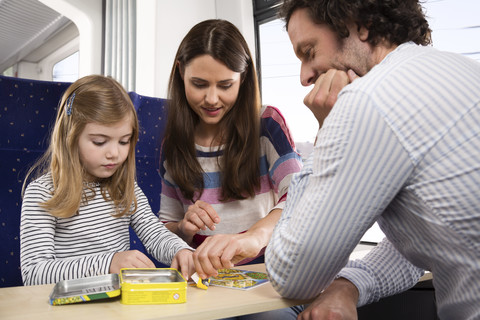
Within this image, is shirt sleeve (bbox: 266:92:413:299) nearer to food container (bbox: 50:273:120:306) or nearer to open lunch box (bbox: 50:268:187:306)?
open lunch box (bbox: 50:268:187:306)

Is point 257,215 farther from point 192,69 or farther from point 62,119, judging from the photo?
point 62,119

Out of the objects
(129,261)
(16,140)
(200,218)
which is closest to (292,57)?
(16,140)

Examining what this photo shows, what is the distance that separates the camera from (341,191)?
71cm

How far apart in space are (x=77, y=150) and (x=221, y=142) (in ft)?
1.52

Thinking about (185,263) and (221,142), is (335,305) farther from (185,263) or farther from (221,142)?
(221,142)

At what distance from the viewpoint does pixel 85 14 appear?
448 centimetres

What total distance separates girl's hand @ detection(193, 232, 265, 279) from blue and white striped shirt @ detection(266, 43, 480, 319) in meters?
0.20

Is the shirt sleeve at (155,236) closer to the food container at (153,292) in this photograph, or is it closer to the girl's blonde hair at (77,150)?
the girl's blonde hair at (77,150)

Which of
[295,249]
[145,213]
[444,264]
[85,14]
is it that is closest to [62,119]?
[145,213]

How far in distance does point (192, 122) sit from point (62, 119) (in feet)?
1.39

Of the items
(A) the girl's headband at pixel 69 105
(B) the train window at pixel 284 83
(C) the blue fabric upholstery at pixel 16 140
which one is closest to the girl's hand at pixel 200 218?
(A) the girl's headband at pixel 69 105

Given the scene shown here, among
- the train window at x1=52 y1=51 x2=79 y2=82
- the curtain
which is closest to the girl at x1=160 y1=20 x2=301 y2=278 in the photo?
the curtain

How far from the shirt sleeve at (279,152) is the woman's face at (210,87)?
150 mm

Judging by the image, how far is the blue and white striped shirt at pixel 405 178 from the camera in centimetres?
66
